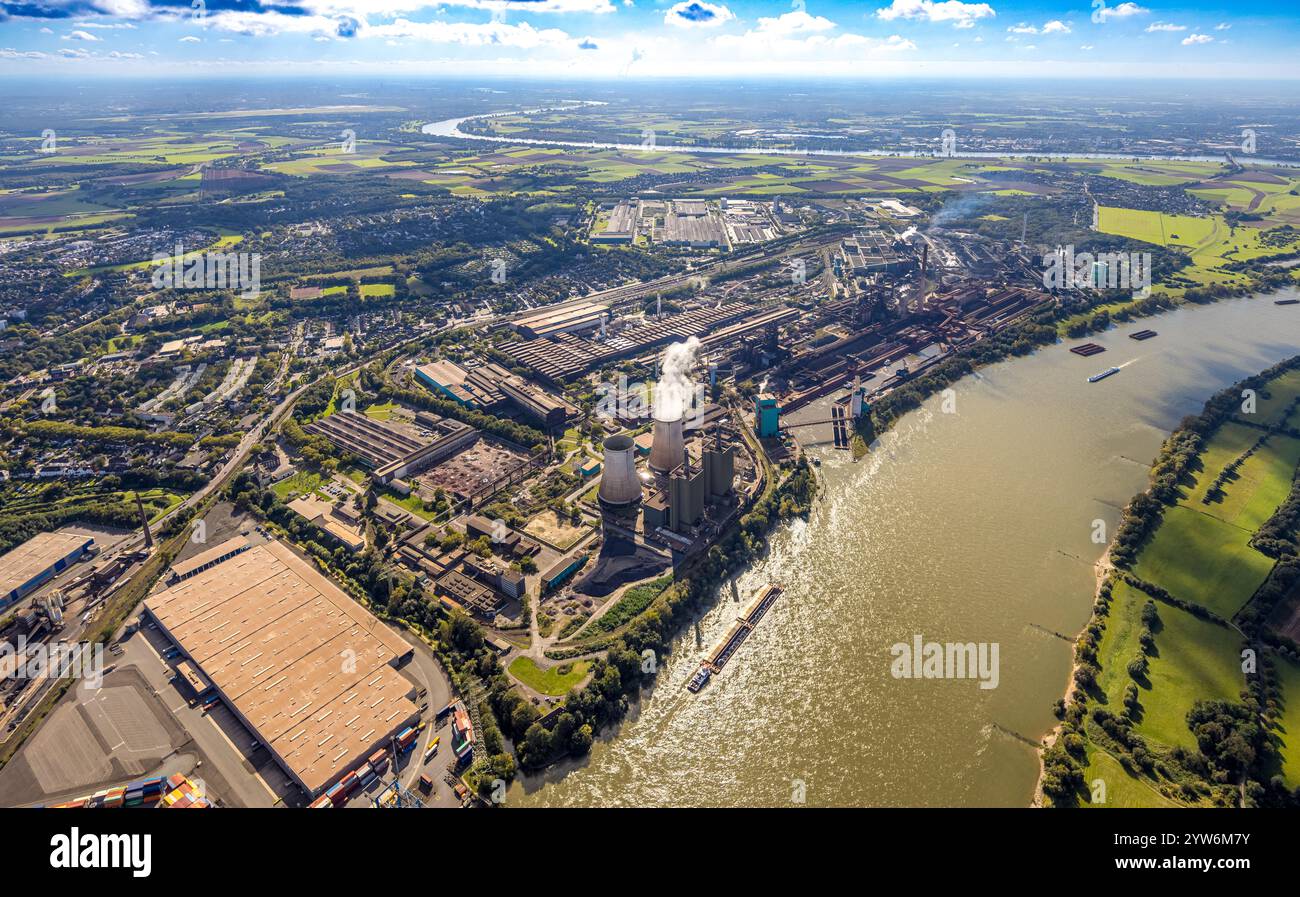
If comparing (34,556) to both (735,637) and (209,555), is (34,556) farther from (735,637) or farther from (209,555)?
(735,637)

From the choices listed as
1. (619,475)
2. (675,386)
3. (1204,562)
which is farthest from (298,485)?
(1204,562)

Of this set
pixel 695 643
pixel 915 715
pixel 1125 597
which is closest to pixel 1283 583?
pixel 1125 597

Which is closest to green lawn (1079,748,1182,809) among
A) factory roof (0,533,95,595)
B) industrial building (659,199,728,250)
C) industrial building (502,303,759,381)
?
industrial building (502,303,759,381)

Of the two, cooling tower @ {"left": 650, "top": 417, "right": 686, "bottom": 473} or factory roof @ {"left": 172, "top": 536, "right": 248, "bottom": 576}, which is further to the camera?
cooling tower @ {"left": 650, "top": 417, "right": 686, "bottom": 473}

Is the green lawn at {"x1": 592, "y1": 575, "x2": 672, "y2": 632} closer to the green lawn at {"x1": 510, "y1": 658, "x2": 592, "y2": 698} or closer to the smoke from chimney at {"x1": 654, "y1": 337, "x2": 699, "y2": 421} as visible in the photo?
the green lawn at {"x1": 510, "y1": 658, "x2": 592, "y2": 698}

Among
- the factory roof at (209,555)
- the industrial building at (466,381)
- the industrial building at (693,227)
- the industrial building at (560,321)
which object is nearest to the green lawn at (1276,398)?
the industrial building at (560,321)
